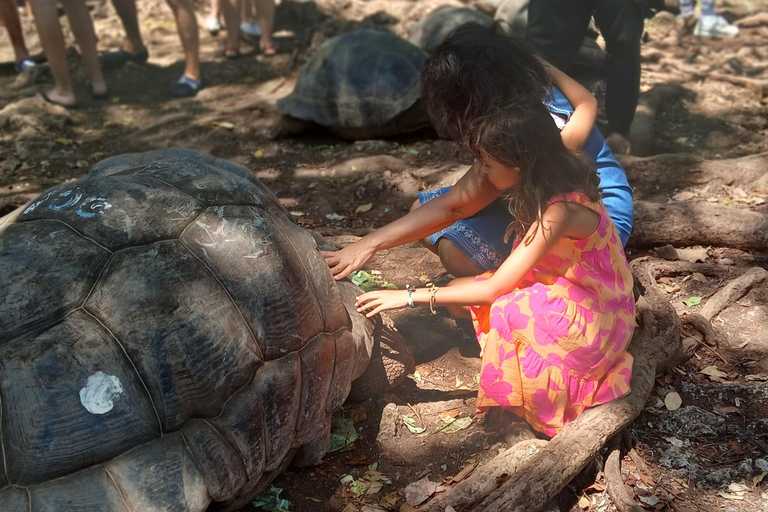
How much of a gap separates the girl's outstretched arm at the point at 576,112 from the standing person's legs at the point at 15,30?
5887mm

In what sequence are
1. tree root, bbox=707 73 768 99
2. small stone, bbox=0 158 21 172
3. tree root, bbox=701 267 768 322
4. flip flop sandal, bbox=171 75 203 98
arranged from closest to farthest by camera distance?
tree root, bbox=701 267 768 322, small stone, bbox=0 158 21 172, tree root, bbox=707 73 768 99, flip flop sandal, bbox=171 75 203 98

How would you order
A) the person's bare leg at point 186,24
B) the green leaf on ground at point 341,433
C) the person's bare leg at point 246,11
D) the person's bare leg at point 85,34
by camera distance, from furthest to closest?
the person's bare leg at point 246,11 < the person's bare leg at point 186,24 < the person's bare leg at point 85,34 < the green leaf on ground at point 341,433

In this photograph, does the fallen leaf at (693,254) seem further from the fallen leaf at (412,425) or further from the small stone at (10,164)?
the small stone at (10,164)

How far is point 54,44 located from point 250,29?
102 inches

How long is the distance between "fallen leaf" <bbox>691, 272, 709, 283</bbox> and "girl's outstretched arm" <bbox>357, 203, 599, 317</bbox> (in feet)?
4.39

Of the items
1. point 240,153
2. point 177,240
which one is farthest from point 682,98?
point 177,240

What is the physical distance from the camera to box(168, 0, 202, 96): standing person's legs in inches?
241

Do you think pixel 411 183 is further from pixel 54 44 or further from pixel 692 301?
pixel 54 44

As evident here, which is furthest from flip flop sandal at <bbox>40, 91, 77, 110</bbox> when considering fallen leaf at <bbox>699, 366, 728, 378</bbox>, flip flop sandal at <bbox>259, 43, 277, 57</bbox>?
fallen leaf at <bbox>699, 366, 728, 378</bbox>

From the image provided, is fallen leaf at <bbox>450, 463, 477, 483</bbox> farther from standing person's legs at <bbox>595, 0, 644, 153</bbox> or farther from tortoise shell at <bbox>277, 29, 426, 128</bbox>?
tortoise shell at <bbox>277, 29, 426, 128</bbox>

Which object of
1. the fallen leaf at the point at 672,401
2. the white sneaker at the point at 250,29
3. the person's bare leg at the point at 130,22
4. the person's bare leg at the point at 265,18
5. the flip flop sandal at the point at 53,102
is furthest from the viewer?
the white sneaker at the point at 250,29

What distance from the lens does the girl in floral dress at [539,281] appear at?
2174mm

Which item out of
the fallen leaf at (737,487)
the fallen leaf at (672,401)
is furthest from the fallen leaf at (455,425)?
the fallen leaf at (737,487)

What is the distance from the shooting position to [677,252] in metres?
3.56
